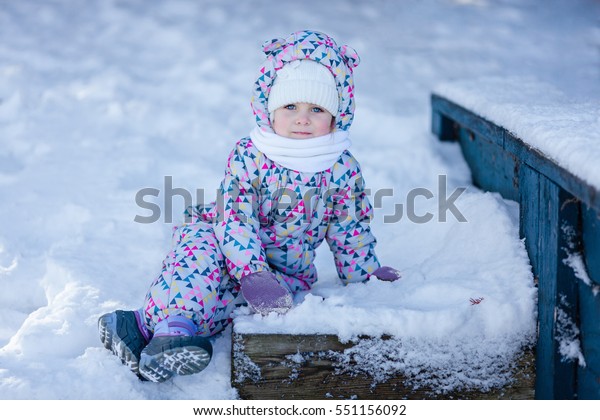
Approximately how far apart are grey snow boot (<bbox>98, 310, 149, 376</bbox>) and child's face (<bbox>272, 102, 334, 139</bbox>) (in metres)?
0.73

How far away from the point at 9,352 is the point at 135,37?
342 cm

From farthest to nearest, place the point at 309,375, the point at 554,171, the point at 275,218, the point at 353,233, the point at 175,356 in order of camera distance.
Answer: the point at 353,233
the point at 275,218
the point at 309,375
the point at 175,356
the point at 554,171

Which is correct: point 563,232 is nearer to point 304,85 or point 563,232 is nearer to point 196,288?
point 304,85

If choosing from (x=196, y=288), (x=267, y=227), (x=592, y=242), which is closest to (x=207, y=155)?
(x=267, y=227)

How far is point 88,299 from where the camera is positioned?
2670mm

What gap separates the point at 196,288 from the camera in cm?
232

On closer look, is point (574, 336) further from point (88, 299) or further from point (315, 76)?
point (88, 299)

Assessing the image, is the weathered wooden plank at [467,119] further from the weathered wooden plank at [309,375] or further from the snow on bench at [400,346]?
the weathered wooden plank at [309,375]

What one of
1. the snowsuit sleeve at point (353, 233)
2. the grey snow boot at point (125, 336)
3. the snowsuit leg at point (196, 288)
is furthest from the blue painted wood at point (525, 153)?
the grey snow boot at point (125, 336)

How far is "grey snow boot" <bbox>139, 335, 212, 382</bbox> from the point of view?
82.9 inches

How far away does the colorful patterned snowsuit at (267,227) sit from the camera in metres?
2.34

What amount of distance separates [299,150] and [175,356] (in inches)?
29.6

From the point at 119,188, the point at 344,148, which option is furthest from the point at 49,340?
the point at 119,188

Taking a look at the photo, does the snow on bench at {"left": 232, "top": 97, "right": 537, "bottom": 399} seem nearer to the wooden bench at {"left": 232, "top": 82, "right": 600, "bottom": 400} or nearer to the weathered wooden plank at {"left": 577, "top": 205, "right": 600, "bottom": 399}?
the wooden bench at {"left": 232, "top": 82, "right": 600, "bottom": 400}
